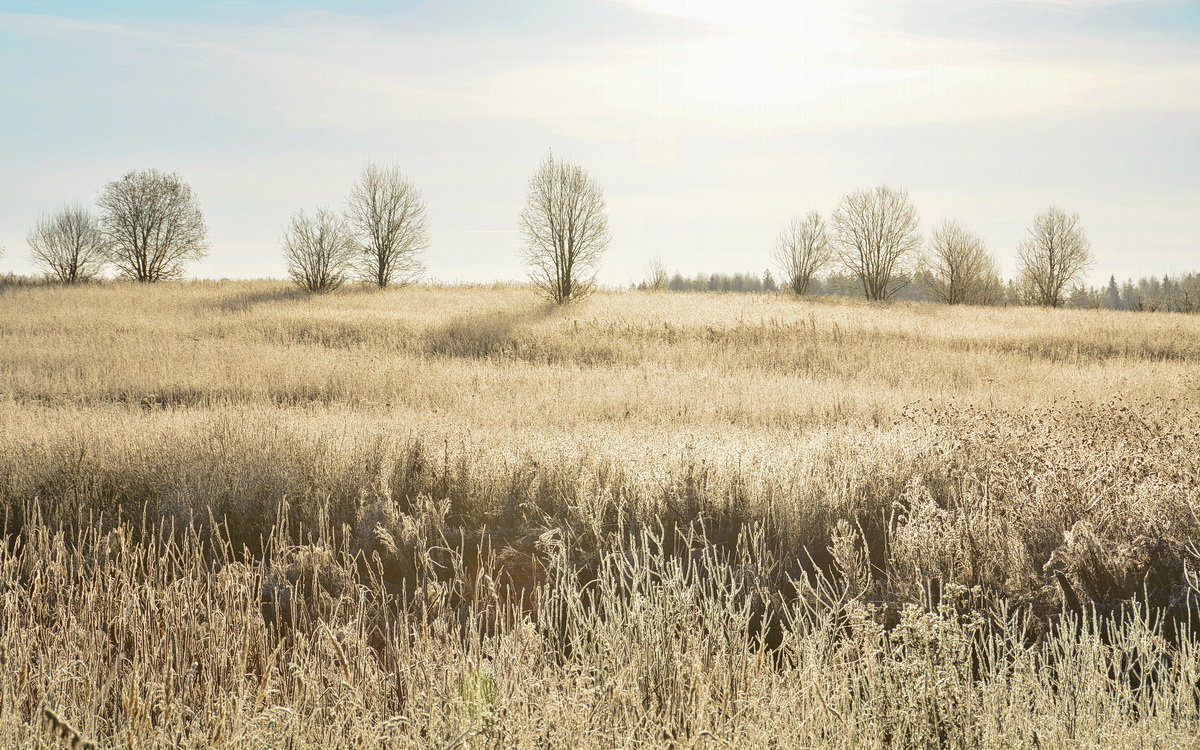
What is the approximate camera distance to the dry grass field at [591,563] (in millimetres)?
2734

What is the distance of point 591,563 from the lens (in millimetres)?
5012

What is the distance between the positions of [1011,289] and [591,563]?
213ft

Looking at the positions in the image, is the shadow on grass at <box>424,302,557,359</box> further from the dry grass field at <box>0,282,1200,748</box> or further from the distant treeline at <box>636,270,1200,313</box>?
the distant treeline at <box>636,270,1200,313</box>

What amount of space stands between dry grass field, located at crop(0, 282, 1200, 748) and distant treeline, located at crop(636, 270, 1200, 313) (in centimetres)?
3535

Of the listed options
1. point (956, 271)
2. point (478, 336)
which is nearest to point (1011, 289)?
point (956, 271)

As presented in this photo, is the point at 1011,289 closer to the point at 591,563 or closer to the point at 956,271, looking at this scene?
the point at 956,271

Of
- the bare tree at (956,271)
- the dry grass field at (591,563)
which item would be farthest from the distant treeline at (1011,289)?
the dry grass field at (591,563)

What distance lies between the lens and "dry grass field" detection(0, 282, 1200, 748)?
2.73 m

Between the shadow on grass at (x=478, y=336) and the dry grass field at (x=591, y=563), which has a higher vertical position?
the shadow on grass at (x=478, y=336)

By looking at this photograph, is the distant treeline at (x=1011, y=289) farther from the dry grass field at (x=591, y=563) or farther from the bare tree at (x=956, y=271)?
the dry grass field at (x=591, y=563)

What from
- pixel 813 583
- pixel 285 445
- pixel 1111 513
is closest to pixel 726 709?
pixel 813 583

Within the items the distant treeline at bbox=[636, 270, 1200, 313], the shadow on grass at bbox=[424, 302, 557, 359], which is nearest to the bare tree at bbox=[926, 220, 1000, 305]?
the distant treeline at bbox=[636, 270, 1200, 313]

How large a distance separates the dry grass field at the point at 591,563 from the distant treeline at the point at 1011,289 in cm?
3535

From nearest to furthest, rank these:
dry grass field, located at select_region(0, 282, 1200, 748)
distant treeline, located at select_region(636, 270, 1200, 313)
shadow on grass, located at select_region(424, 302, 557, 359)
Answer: dry grass field, located at select_region(0, 282, 1200, 748) → shadow on grass, located at select_region(424, 302, 557, 359) → distant treeline, located at select_region(636, 270, 1200, 313)
